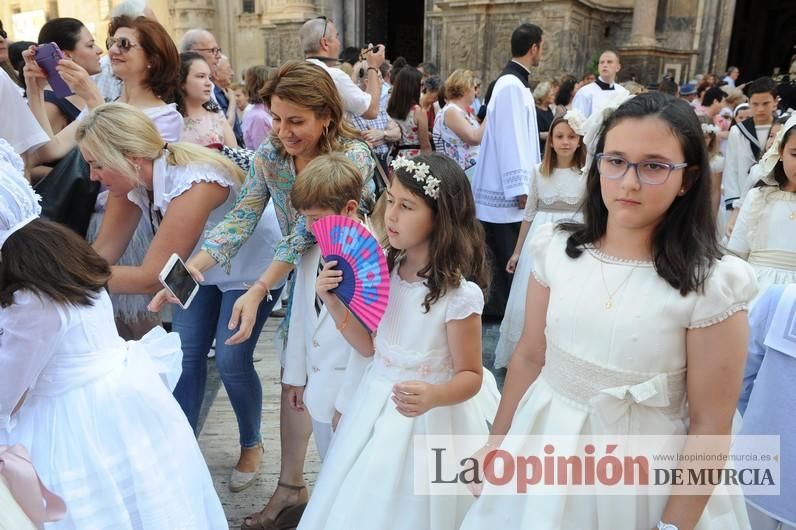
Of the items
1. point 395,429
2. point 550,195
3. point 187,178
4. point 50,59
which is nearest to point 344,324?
point 395,429

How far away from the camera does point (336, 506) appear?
1.85 m

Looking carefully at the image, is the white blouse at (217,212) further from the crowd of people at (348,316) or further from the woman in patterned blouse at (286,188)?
the woman in patterned blouse at (286,188)

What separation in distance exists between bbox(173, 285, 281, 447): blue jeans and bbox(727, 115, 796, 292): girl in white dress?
7.79 feet

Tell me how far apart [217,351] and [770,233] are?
8.66 ft

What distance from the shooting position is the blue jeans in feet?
8.47

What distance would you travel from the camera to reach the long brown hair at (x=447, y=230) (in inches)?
75.0

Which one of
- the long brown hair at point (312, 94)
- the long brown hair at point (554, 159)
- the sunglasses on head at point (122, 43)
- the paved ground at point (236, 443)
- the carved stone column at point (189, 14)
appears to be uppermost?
the carved stone column at point (189, 14)

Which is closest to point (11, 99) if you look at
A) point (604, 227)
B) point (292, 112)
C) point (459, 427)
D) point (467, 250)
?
point (292, 112)

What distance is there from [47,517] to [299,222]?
3.96ft

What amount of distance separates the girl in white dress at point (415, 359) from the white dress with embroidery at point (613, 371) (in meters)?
0.28

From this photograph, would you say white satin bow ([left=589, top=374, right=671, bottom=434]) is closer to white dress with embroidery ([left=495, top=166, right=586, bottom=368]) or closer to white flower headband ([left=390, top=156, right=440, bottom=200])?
white flower headband ([left=390, top=156, right=440, bottom=200])

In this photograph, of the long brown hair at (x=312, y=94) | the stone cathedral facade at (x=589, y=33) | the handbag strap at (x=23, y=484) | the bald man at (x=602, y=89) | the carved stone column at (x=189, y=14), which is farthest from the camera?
the carved stone column at (x=189, y=14)

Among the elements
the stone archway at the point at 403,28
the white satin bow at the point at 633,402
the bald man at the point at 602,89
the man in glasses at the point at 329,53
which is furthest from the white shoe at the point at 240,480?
the stone archway at the point at 403,28

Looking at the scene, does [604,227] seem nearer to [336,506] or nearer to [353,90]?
[336,506]
